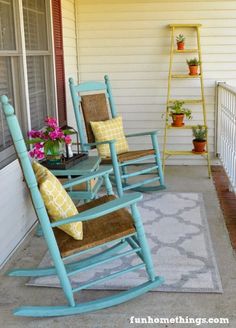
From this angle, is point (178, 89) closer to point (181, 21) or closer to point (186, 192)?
point (181, 21)

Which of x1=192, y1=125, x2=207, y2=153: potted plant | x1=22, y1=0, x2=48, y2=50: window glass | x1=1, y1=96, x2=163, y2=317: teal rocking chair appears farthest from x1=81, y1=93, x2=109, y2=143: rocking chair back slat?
x1=1, y1=96, x2=163, y2=317: teal rocking chair

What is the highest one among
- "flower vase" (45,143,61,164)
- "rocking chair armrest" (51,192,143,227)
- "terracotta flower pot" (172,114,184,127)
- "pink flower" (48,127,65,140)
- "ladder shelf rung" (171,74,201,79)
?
"ladder shelf rung" (171,74,201,79)

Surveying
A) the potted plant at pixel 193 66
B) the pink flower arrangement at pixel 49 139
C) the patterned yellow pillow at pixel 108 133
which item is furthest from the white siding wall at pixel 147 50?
the pink flower arrangement at pixel 49 139

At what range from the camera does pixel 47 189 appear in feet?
7.09

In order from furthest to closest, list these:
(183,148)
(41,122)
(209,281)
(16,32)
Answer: (183,148) → (41,122) → (16,32) → (209,281)

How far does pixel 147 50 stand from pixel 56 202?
3254mm

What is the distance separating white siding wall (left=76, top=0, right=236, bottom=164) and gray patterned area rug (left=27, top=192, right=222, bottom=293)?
1.59 metres

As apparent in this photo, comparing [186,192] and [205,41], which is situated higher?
[205,41]

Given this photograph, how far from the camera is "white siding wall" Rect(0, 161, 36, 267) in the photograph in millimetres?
2779

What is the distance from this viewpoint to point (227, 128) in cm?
444

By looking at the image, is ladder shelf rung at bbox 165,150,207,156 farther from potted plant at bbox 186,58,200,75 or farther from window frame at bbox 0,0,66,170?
window frame at bbox 0,0,66,170

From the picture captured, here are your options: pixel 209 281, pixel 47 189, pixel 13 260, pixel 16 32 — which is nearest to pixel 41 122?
pixel 16 32

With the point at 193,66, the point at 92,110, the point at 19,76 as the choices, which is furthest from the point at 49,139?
the point at 193,66

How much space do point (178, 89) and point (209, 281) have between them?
120 inches
